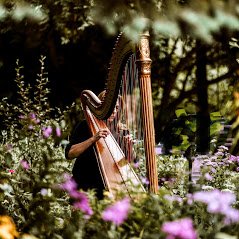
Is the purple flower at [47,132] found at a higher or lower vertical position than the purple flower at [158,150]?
higher

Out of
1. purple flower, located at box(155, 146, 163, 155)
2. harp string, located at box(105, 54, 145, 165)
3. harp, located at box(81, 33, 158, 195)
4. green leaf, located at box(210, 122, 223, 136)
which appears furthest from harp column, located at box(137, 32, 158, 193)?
green leaf, located at box(210, 122, 223, 136)

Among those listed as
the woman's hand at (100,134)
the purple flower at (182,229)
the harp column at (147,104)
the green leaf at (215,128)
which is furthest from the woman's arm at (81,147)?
the green leaf at (215,128)

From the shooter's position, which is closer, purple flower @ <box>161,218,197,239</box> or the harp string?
purple flower @ <box>161,218,197,239</box>

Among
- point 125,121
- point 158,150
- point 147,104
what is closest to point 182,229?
point 147,104

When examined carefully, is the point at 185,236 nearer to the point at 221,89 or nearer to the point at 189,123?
the point at 189,123

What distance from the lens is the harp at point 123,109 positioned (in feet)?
8.78

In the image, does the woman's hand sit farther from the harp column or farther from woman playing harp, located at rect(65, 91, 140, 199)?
the harp column

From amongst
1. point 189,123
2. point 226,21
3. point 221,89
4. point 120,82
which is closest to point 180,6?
point 226,21

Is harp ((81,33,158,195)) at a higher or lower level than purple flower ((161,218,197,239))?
higher

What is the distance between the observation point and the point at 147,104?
2.67 meters

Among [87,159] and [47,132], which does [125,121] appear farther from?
[47,132]

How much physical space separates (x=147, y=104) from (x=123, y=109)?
36.7 inches

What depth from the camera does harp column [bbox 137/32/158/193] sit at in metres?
2.66

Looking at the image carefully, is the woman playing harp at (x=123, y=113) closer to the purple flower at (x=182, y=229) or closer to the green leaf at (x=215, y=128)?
the purple flower at (x=182, y=229)
